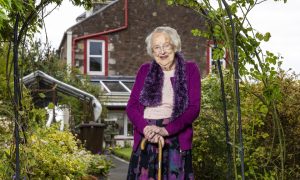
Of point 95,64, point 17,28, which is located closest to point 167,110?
point 17,28

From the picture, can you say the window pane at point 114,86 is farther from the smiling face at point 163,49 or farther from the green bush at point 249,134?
the smiling face at point 163,49

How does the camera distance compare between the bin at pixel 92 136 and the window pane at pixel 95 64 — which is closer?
the bin at pixel 92 136

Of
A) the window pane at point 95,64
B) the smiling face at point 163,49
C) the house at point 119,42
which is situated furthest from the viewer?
the window pane at point 95,64

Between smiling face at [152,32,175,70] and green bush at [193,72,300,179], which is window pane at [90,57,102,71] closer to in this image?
green bush at [193,72,300,179]

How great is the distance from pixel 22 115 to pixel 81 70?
63.8 ft

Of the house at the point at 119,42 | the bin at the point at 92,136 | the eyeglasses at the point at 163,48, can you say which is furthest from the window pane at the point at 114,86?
the eyeglasses at the point at 163,48

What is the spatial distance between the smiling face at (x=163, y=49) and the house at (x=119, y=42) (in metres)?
18.7

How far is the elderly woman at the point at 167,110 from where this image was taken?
164 inches

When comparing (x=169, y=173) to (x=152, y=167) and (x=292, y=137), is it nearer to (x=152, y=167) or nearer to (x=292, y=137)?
(x=152, y=167)

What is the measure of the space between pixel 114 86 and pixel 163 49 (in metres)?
19.2

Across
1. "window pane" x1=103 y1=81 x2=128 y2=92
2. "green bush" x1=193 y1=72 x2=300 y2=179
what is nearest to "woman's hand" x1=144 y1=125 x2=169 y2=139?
"green bush" x1=193 y1=72 x2=300 y2=179

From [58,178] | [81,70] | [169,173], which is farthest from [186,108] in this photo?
[81,70]

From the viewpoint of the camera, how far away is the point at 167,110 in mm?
4215

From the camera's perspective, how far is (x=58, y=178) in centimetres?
605
